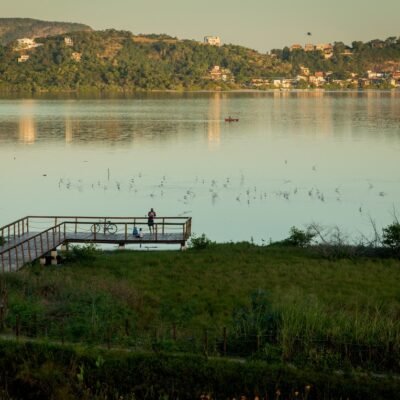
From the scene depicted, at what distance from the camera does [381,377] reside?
11547mm

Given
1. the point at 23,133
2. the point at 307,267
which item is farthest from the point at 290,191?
the point at 23,133

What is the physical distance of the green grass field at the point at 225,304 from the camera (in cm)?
1279

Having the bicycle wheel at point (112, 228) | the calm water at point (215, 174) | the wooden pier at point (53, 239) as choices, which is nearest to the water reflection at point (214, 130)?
the calm water at point (215, 174)

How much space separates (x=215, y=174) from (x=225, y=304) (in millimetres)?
32125

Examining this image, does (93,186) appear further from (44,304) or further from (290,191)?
(44,304)

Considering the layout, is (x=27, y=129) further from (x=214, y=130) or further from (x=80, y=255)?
(x=80, y=255)

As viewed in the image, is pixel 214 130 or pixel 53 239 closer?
pixel 53 239

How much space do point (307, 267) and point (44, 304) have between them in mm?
8930

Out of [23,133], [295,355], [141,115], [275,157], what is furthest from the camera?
[141,115]

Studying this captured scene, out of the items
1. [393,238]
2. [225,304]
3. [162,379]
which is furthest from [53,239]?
[162,379]

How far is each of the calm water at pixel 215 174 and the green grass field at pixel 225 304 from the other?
345 inches

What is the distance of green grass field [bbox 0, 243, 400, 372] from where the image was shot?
42.0 feet

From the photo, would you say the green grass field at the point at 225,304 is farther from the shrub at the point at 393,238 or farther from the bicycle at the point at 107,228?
the bicycle at the point at 107,228

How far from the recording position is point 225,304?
18.5m
